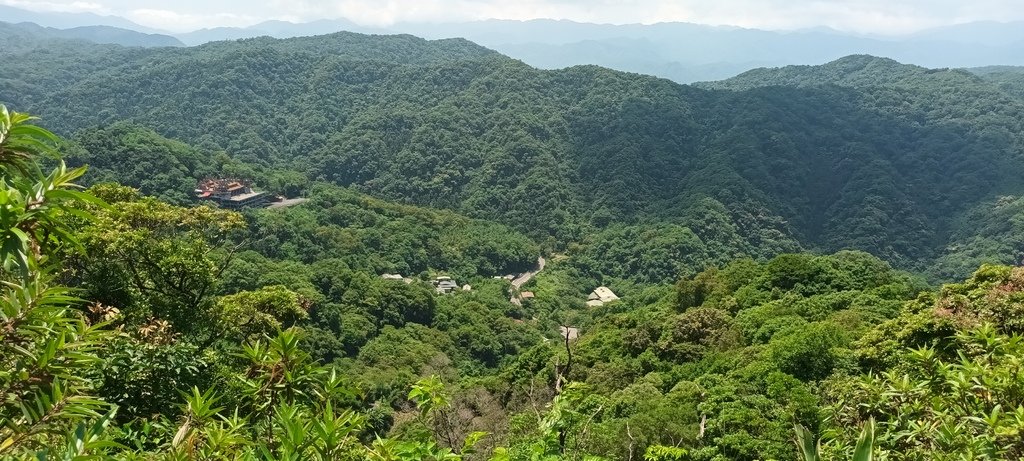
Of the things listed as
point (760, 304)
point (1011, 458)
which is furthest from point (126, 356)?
point (760, 304)

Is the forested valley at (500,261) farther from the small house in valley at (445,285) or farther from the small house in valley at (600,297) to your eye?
the small house in valley at (445,285)

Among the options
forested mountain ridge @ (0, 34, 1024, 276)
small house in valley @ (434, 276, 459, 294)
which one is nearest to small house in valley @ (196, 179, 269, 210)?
small house in valley @ (434, 276, 459, 294)

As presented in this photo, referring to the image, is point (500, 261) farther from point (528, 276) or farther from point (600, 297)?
point (600, 297)

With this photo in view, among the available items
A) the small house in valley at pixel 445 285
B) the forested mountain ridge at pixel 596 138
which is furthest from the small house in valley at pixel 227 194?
the forested mountain ridge at pixel 596 138

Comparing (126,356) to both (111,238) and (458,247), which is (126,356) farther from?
(458,247)

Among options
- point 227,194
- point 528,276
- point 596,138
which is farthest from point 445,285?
point 596,138

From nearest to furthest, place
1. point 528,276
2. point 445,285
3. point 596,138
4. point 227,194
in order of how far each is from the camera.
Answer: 1. point 445,285
2. point 227,194
3. point 528,276
4. point 596,138

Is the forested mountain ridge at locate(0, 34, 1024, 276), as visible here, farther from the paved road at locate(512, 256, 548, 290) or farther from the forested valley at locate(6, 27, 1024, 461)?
the paved road at locate(512, 256, 548, 290)
